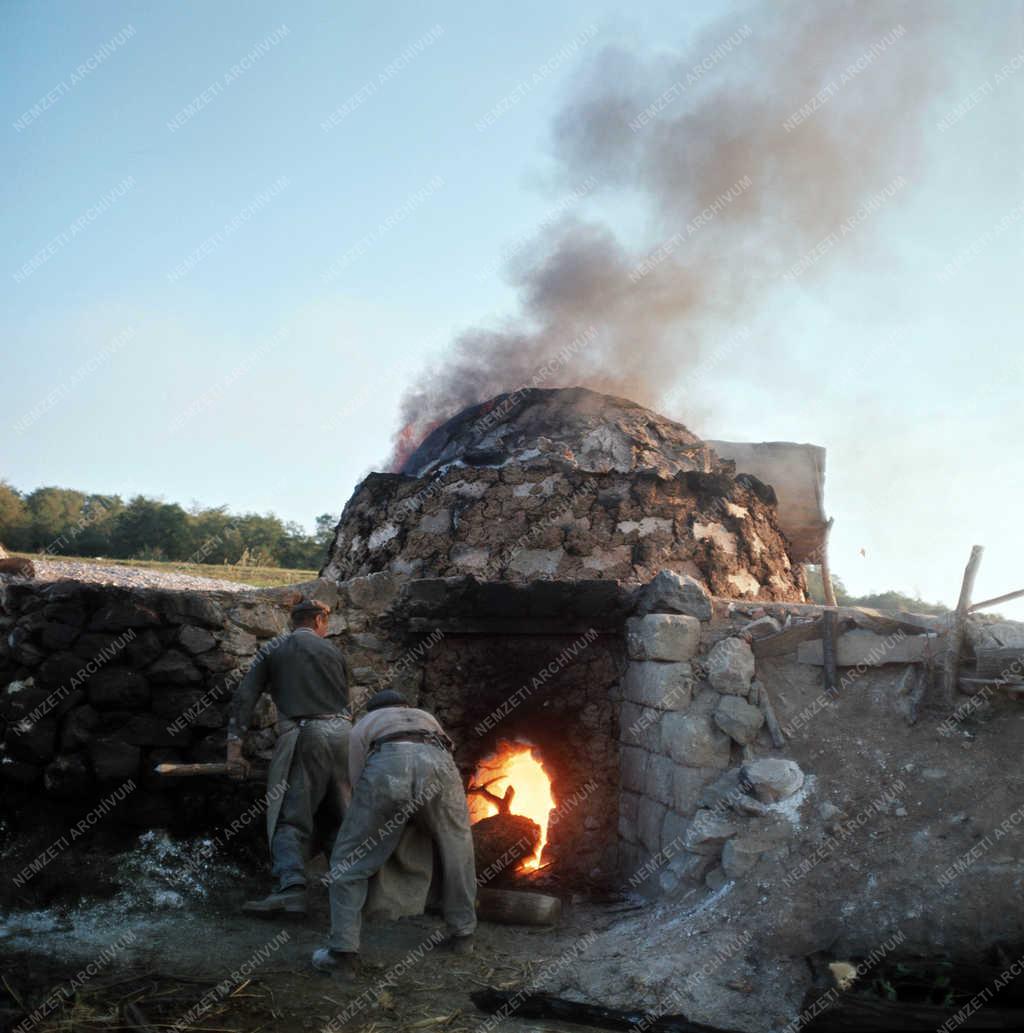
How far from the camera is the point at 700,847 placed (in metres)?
5.62

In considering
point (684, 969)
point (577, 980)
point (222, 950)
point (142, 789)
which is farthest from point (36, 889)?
Result: point (684, 969)

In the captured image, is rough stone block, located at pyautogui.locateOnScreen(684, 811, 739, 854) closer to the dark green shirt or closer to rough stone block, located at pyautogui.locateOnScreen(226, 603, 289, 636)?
the dark green shirt

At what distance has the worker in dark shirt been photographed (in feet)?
18.2

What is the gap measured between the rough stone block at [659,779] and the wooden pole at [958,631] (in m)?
1.77

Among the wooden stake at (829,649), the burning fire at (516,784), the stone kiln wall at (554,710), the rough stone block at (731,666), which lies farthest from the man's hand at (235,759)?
the wooden stake at (829,649)

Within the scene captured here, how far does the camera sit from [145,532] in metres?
23.3

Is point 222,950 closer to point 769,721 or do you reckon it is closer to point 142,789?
point 142,789

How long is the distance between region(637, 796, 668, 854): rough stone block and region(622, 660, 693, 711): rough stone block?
0.68 meters

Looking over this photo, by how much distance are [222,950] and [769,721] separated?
11.6 feet

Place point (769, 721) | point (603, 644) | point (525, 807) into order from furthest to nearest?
1. point (525, 807)
2. point (603, 644)
3. point (769, 721)

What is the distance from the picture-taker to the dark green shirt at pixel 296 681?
5.72 meters

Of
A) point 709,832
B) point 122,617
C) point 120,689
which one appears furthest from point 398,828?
point 122,617

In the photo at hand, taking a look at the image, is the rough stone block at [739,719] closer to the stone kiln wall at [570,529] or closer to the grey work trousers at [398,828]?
the grey work trousers at [398,828]

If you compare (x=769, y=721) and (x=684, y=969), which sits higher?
(x=769, y=721)
